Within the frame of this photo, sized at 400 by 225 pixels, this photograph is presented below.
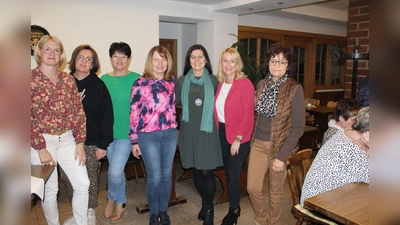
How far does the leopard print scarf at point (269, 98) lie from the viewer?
6.91ft

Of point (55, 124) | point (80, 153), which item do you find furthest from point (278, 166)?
point (55, 124)

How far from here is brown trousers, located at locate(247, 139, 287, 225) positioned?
2.12m

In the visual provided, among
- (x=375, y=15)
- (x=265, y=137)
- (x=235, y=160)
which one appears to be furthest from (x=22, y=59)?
(x=235, y=160)

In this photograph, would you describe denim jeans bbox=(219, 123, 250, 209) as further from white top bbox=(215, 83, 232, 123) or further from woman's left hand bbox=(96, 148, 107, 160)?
woman's left hand bbox=(96, 148, 107, 160)

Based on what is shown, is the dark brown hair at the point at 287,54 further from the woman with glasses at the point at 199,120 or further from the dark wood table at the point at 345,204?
the dark wood table at the point at 345,204

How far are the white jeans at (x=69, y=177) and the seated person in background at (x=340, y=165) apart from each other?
59.0 inches

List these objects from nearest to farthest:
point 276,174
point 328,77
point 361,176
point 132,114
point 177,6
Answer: point 361,176 < point 276,174 < point 132,114 < point 177,6 < point 328,77

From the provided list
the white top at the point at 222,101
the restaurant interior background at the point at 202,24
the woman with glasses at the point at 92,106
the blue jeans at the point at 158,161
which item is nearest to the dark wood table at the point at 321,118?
the restaurant interior background at the point at 202,24

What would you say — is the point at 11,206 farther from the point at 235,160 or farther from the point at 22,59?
the point at 235,160

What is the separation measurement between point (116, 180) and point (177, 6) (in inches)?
121

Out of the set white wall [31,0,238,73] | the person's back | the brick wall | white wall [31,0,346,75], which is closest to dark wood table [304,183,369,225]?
the person's back

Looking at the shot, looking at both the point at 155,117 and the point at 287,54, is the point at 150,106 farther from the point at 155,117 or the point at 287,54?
the point at 287,54

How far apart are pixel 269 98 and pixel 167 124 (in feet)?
2.57

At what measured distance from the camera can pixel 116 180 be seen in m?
2.51
